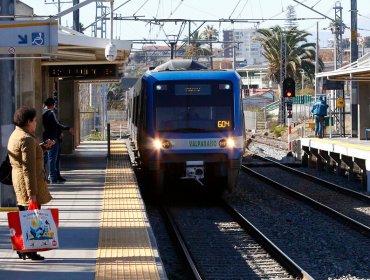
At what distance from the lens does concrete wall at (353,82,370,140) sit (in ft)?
96.9

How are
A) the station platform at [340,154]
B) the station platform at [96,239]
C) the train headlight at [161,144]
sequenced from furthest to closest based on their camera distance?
the station platform at [340,154] → the train headlight at [161,144] → the station platform at [96,239]

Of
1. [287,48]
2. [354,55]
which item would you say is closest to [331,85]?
[354,55]

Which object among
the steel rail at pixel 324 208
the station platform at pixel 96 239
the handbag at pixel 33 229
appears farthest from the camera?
the steel rail at pixel 324 208

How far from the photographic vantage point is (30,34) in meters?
11.5

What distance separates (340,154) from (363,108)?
6.63 metres

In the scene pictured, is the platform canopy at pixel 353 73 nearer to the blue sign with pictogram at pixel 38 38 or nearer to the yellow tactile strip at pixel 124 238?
the yellow tactile strip at pixel 124 238

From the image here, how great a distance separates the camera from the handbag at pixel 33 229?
8781 mm

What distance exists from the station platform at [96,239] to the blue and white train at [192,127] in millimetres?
873

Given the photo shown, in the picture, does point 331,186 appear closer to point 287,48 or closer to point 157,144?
point 157,144

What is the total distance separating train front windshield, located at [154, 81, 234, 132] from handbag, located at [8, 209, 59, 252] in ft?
27.4

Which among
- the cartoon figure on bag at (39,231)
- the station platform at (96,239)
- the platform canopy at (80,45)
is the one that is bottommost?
the station platform at (96,239)

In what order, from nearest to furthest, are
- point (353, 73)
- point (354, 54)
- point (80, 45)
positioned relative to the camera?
point (80, 45) → point (353, 73) → point (354, 54)

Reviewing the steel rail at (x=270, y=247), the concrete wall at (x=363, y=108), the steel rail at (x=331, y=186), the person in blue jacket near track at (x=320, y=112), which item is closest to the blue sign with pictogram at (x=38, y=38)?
the steel rail at (x=270, y=247)

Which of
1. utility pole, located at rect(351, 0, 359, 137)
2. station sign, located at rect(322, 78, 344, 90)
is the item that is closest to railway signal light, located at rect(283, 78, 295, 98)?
station sign, located at rect(322, 78, 344, 90)
